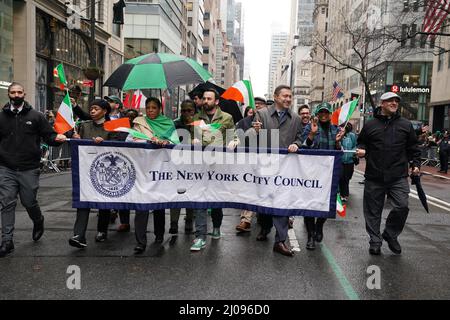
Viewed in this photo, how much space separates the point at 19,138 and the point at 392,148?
476 cm

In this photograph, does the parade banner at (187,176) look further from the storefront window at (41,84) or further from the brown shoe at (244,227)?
the storefront window at (41,84)

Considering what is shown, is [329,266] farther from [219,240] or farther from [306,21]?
[306,21]

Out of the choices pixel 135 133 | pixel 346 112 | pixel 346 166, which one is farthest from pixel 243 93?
pixel 346 166

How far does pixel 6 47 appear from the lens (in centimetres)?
1792

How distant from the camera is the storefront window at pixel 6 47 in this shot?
1739cm

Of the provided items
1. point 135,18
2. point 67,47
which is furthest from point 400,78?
point 67,47

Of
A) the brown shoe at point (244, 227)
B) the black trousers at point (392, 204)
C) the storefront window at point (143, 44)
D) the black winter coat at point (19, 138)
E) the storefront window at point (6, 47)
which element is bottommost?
the brown shoe at point (244, 227)

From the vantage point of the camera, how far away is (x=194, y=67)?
261 inches

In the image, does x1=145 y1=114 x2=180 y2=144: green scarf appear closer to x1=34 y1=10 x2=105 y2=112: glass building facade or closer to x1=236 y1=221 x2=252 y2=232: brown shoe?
x1=236 y1=221 x2=252 y2=232: brown shoe

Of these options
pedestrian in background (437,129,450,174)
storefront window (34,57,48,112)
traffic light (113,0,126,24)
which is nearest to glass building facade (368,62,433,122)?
pedestrian in background (437,129,450,174)

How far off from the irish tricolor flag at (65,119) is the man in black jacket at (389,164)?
154 inches

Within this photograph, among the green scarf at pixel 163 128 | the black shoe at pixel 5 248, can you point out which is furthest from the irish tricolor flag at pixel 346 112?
the black shoe at pixel 5 248

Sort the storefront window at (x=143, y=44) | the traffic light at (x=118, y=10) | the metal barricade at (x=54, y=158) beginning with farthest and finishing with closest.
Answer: the storefront window at (x=143, y=44) → the traffic light at (x=118, y=10) → the metal barricade at (x=54, y=158)

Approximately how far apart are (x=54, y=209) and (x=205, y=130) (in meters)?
4.14
